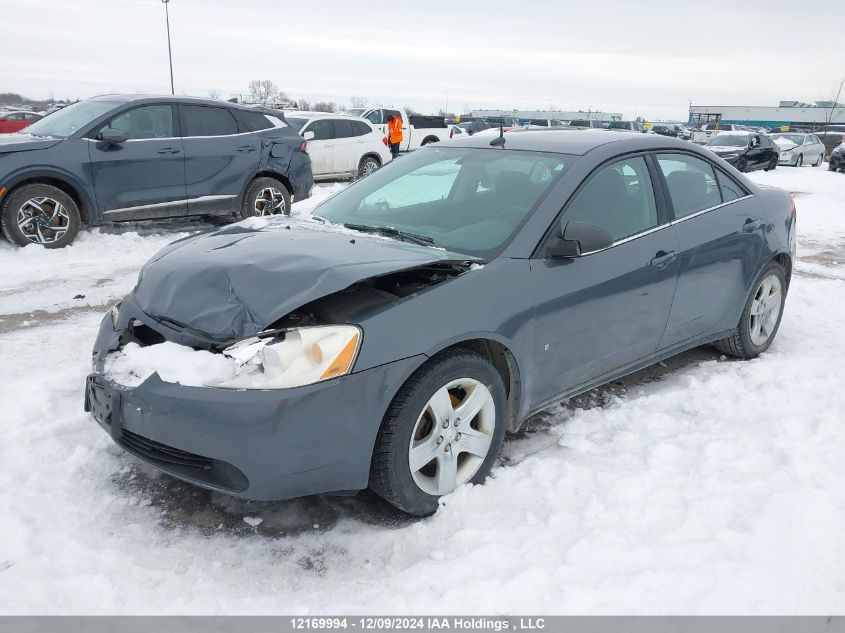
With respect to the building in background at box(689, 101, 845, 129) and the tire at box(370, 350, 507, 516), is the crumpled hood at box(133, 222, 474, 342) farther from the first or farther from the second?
the building in background at box(689, 101, 845, 129)

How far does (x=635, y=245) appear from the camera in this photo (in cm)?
379

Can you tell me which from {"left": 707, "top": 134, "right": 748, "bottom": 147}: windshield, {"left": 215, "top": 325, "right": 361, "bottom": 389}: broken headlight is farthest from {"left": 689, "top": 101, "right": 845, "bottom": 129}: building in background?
{"left": 215, "top": 325, "right": 361, "bottom": 389}: broken headlight

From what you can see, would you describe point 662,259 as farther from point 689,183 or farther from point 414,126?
point 414,126

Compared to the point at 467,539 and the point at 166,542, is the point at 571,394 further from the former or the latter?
the point at 166,542

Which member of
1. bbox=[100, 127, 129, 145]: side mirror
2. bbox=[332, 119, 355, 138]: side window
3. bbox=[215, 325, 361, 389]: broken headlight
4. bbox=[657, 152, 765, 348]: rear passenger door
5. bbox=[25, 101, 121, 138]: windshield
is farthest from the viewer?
bbox=[332, 119, 355, 138]: side window

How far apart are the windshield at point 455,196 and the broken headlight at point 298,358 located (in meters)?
0.95

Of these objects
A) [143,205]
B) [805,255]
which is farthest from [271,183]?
[805,255]

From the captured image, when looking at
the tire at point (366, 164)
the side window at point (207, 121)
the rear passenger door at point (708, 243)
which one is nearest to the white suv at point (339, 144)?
the tire at point (366, 164)

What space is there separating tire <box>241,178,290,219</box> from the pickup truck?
12443mm

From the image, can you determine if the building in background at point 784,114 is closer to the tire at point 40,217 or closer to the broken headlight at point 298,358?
the tire at point 40,217

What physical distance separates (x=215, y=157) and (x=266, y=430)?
7009 mm

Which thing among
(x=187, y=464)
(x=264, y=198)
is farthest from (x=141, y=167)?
(x=187, y=464)

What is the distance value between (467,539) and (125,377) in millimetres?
1520

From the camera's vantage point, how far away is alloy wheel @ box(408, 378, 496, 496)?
2861 mm
